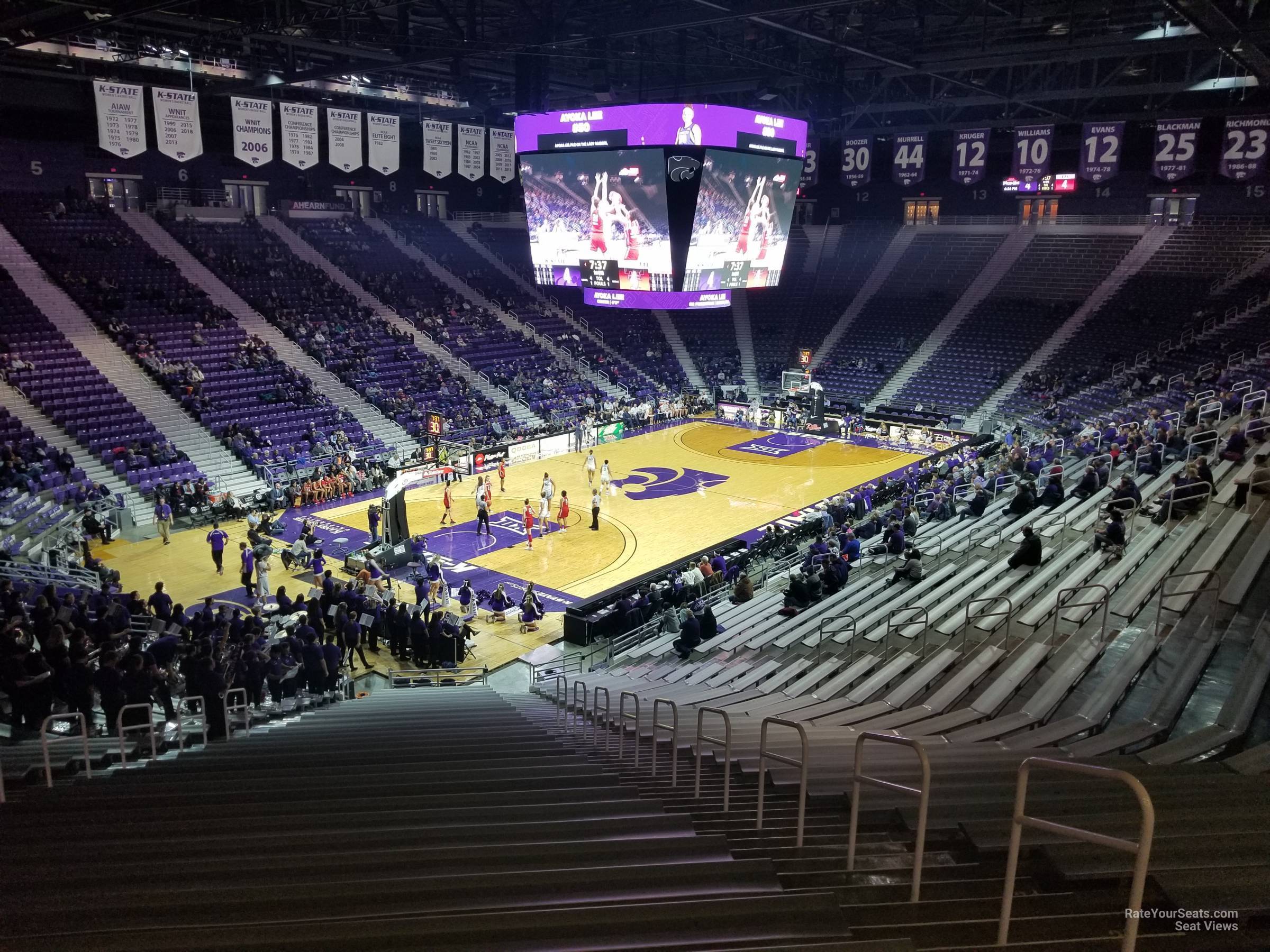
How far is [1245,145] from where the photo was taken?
1147 inches

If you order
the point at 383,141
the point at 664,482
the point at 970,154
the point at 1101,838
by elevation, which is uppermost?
the point at 970,154

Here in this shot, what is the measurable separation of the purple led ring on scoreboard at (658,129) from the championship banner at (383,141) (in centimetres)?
525

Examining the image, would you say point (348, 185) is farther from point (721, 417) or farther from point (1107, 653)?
point (1107, 653)

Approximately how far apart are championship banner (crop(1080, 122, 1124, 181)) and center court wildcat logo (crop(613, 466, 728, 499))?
1593cm

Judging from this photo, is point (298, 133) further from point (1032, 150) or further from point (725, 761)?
point (725, 761)

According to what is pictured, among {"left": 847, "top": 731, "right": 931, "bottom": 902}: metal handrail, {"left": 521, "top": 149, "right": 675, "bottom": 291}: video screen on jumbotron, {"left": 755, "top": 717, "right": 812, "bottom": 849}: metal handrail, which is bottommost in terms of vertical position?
{"left": 755, "top": 717, "right": 812, "bottom": 849}: metal handrail

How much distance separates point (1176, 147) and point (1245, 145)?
1970 mm

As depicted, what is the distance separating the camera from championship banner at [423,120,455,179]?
30812 mm

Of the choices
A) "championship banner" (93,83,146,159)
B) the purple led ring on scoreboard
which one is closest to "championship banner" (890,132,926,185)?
the purple led ring on scoreboard

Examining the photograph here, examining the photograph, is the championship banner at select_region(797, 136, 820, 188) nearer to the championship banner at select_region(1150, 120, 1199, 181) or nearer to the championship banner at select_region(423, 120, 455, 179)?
the championship banner at select_region(1150, 120, 1199, 181)

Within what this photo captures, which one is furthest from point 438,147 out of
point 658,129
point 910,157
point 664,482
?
point 910,157

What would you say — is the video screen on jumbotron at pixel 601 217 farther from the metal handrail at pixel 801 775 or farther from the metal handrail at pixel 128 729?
the metal handrail at pixel 801 775

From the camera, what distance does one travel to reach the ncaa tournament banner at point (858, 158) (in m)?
36.7

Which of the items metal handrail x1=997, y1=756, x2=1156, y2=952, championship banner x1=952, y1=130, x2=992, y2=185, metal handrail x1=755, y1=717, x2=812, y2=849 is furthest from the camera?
championship banner x1=952, y1=130, x2=992, y2=185
